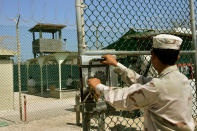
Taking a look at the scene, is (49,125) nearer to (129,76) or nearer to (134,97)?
(129,76)

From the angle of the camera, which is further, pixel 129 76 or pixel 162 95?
pixel 129 76

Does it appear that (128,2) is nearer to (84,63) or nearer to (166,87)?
(84,63)

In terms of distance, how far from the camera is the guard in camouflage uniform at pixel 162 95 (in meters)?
1.49

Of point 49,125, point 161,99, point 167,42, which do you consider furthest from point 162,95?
point 49,125

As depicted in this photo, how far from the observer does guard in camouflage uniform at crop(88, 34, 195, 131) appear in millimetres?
1491

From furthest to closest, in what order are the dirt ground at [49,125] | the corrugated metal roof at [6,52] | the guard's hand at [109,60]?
the corrugated metal roof at [6,52], the dirt ground at [49,125], the guard's hand at [109,60]

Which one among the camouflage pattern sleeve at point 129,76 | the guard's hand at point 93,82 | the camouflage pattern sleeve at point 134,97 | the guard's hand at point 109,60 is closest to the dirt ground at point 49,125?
the camouflage pattern sleeve at point 129,76

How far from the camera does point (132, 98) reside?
1486 mm

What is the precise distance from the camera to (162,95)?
1514mm

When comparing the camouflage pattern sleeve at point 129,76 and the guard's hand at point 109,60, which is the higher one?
the guard's hand at point 109,60

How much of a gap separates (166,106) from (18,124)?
639 cm

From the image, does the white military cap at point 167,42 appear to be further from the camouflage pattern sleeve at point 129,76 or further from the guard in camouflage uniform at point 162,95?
the camouflage pattern sleeve at point 129,76

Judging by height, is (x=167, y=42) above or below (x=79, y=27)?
below

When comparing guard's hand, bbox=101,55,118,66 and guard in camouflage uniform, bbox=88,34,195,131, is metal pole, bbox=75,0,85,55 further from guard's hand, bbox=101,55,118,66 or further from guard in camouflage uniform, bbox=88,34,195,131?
guard in camouflage uniform, bbox=88,34,195,131
